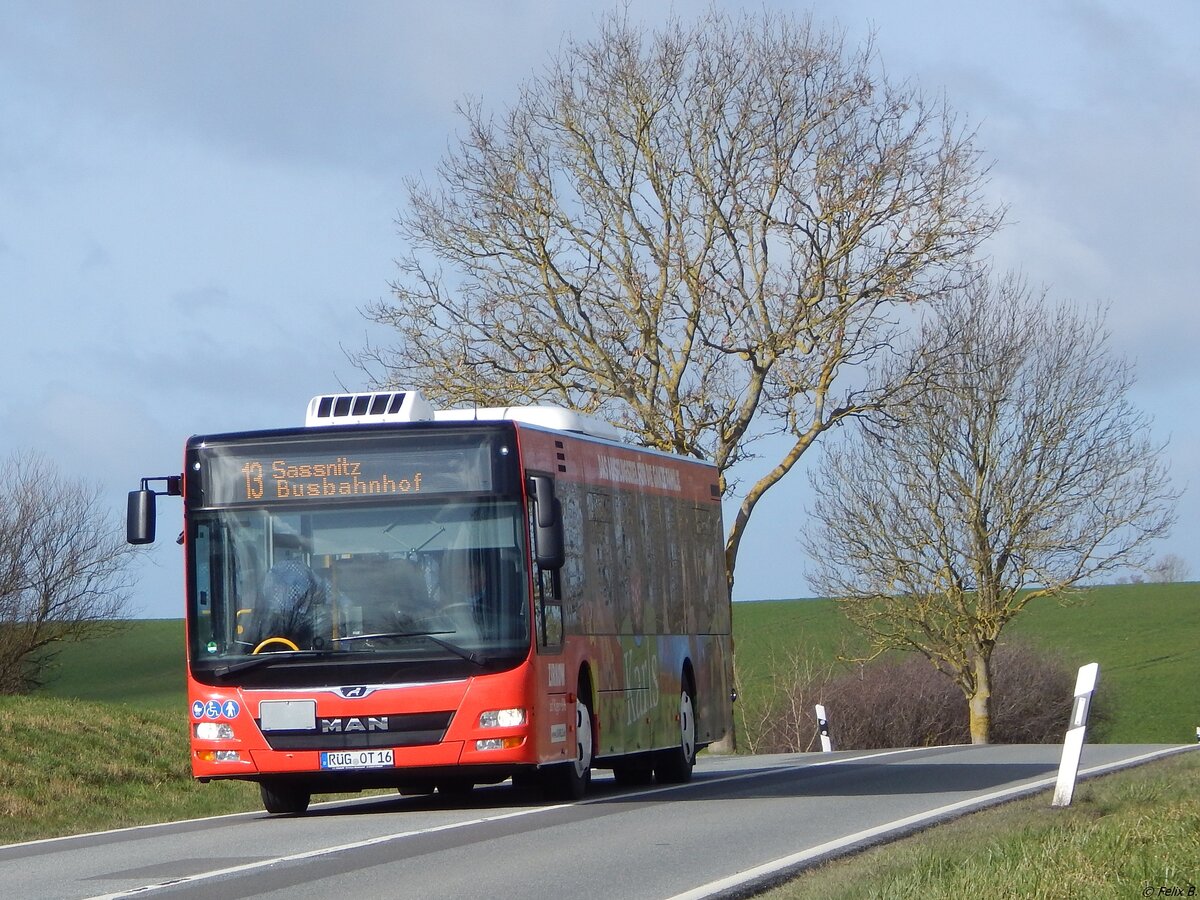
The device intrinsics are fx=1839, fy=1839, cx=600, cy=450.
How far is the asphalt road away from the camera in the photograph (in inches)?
374

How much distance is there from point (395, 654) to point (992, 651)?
1190 inches

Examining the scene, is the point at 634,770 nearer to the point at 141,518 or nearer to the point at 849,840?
the point at 141,518

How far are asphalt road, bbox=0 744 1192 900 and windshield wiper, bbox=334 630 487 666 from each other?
1.20 m

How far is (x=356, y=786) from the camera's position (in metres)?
14.6

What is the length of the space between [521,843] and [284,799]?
4.45 m

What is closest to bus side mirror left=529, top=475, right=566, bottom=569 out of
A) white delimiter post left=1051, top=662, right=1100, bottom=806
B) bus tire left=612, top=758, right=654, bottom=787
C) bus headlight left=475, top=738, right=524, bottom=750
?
bus headlight left=475, top=738, right=524, bottom=750

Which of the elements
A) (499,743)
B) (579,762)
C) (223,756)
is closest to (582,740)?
(579,762)

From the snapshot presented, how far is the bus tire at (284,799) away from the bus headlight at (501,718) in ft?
7.13

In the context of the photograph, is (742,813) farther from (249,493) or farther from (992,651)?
(992,651)

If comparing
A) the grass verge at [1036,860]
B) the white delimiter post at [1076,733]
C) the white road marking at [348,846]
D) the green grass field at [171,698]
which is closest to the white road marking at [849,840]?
the grass verge at [1036,860]

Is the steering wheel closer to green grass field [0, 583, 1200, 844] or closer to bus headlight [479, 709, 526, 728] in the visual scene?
bus headlight [479, 709, 526, 728]

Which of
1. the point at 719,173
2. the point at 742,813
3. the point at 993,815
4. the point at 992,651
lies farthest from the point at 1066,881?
the point at 992,651

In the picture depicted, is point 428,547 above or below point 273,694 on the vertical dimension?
above

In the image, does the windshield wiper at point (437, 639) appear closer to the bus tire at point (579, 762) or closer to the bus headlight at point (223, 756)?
the bus headlight at point (223, 756)
